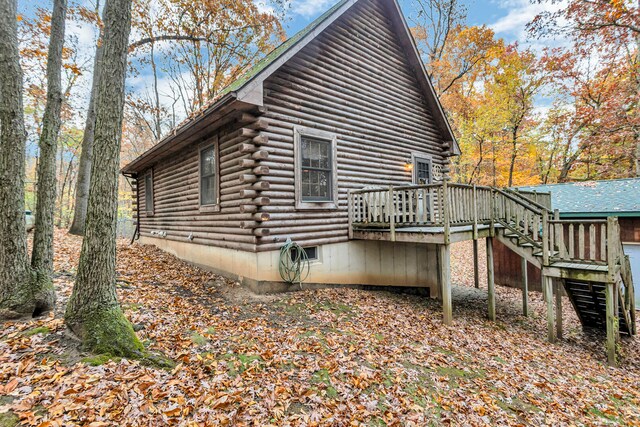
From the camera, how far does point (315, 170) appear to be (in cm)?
832

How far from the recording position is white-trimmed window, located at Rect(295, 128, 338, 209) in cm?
782

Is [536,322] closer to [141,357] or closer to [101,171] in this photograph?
[141,357]

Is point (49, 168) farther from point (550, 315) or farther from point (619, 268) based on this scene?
point (619, 268)

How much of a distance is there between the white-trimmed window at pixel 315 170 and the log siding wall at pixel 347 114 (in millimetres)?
198

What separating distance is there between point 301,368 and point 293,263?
3.38 meters

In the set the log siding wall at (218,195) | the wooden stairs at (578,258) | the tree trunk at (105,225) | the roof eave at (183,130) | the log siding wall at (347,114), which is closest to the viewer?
the tree trunk at (105,225)

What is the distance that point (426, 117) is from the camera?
11977 millimetres

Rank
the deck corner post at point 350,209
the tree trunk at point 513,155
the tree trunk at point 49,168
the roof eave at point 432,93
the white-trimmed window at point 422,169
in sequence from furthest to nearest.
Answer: the tree trunk at point 513,155 → the white-trimmed window at point 422,169 → the roof eave at point 432,93 → the deck corner post at point 350,209 → the tree trunk at point 49,168

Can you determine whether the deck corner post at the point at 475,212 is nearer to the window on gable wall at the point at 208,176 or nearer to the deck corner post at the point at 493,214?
the deck corner post at the point at 493,214

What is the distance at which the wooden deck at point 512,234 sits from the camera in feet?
22.7

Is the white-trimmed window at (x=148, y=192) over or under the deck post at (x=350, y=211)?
over

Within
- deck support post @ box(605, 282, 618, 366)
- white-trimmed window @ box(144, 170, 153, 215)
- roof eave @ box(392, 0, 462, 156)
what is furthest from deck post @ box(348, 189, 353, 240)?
white-trimmed window @ box(144, 170, 153, 215)

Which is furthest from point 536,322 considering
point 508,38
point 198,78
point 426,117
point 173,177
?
point 198,78

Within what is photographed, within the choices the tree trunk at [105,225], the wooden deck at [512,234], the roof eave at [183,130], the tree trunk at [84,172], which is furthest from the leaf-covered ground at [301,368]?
the tree trunk at [84,172]
